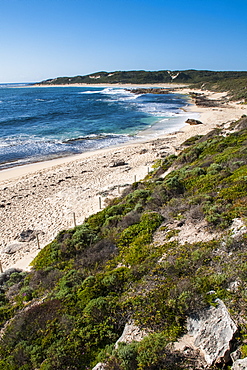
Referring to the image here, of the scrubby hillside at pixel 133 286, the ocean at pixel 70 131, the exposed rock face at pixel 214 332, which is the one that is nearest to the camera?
the exposed rock face at pixel 214 332

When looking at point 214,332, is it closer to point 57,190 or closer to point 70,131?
point 57,190

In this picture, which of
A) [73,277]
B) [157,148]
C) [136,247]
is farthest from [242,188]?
[157,148]

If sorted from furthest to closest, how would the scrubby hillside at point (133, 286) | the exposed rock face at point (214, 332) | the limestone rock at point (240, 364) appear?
the scrubby hillside at point (133, 286)
the exposed rock face at point (214, 332)
the limestone rock at point (240, 364)

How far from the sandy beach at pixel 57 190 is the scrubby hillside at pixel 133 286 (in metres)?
2.76

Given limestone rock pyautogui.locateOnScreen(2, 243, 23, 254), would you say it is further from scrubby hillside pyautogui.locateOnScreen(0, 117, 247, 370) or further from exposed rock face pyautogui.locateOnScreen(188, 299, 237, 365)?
exposed rock face pyautogui.locateOnScreen(188, 299, 237, 365)

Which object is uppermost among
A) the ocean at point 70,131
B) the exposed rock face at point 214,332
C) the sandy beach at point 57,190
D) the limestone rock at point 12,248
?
the ocean at point 70,131

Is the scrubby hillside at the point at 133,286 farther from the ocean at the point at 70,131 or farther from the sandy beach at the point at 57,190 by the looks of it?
the ocean at the point at 70,131

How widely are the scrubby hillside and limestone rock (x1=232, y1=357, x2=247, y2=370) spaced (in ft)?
0.48

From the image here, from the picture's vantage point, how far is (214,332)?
153 inches

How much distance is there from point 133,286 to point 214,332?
6.22 feet

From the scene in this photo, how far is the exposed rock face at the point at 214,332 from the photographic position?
3600mm

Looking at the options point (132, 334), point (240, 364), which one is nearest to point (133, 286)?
point (132, 334)

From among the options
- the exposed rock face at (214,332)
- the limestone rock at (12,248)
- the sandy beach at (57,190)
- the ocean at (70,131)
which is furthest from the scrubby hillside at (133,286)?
the ocean at (70,131)

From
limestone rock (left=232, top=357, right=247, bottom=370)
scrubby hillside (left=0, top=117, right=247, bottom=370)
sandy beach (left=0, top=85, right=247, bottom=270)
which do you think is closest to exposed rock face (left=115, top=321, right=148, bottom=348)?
scrubby hillside (left=0, top=117, right=247, bottom=370)
